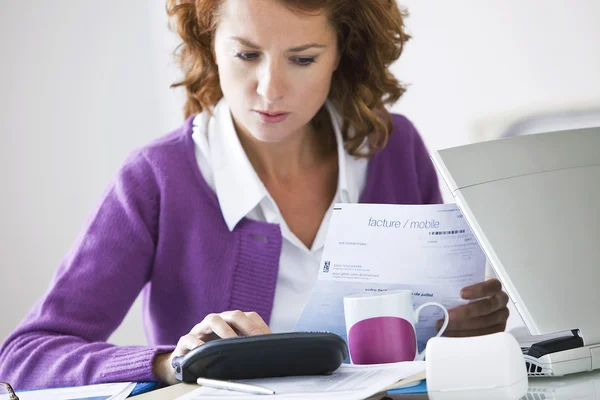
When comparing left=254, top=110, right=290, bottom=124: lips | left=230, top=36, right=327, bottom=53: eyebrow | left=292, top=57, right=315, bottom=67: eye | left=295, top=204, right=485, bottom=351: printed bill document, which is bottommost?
left=295, top=204, right=485, bottom=351: printed bill document

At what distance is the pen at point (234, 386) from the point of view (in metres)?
0.74

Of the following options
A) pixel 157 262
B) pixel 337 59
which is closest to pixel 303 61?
pixel 337 59

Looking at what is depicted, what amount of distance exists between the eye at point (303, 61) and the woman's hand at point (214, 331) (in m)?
0.49

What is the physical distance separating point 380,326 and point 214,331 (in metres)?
0.20

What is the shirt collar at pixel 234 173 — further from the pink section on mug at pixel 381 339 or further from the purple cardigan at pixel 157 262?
the pink section on mug at pixel 381 339

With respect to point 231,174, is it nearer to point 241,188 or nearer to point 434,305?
point 241,188

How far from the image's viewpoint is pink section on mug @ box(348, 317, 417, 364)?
→ 917 mm

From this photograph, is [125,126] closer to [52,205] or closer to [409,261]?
[52,205]

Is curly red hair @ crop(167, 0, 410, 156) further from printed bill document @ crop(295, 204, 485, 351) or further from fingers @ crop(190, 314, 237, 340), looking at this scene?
fingers @ crop(190, 314, 237, 340)

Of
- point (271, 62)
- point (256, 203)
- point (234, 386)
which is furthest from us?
point (256, 203)

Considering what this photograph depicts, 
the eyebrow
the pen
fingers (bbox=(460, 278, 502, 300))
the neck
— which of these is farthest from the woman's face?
the pen

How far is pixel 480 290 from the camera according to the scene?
1044mm

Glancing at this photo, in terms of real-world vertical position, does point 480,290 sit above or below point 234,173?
below

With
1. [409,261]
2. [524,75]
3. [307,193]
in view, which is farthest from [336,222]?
[524,75]
